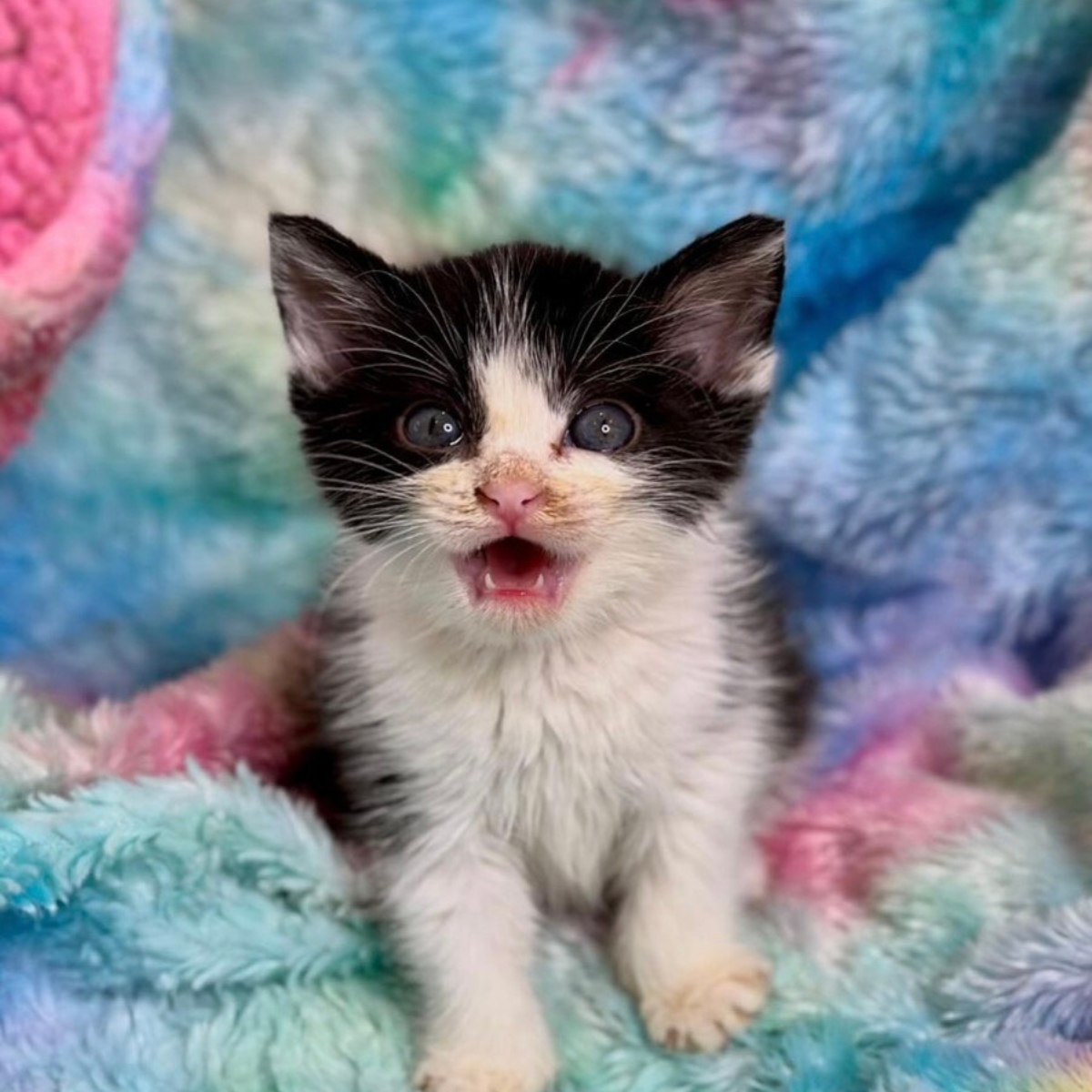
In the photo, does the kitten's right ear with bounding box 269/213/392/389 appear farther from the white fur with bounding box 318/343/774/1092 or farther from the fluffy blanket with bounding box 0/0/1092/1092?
the fluffy blanket with bounding box 0/0/1092/1092

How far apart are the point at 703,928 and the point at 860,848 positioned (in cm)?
29

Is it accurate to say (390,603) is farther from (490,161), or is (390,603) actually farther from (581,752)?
(490,161)

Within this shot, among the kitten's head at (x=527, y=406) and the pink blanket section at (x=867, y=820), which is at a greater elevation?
the kitten's head at (x=527, y=406)

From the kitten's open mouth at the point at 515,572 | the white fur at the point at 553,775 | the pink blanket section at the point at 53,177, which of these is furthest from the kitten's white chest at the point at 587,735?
the pink blanket section at the point at 53,177

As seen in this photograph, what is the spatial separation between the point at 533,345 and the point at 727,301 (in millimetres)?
190

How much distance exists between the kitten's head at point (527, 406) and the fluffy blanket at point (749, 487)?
1.36 feet

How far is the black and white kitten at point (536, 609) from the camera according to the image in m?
1.22

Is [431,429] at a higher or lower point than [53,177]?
lower

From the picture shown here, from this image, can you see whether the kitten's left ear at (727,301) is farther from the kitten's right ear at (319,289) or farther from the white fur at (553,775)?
the kitten's right ear at (319,289)

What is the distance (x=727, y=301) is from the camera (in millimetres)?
1285

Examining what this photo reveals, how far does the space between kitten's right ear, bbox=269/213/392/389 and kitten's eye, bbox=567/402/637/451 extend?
9.0 inches

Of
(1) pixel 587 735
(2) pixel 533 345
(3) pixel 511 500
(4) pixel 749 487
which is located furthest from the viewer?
(4) pixel 749 487

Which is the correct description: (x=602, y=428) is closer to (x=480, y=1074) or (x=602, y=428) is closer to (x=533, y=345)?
(x=533, y=345)

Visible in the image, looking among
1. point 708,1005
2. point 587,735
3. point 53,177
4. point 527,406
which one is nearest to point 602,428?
point 527,406
